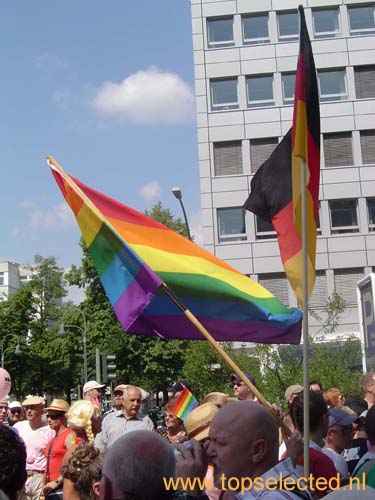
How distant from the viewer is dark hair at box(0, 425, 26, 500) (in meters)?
3.24

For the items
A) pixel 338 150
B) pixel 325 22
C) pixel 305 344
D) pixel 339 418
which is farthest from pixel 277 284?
pixel 305 344

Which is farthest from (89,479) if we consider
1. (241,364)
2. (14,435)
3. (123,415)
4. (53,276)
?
(53,276)

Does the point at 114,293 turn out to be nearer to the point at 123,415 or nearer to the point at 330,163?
the point at 123,415

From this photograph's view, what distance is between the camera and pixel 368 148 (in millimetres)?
35750

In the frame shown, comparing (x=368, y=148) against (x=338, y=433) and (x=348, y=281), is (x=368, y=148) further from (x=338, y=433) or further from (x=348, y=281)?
(x=338, y=433)

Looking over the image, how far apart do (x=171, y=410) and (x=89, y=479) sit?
2516mm

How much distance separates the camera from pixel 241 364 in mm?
19344

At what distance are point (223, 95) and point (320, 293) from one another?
1131cm

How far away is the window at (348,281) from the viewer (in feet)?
113

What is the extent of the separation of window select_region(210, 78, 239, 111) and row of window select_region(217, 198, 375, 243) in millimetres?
→ 5477

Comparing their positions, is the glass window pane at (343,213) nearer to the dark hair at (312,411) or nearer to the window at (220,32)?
the window at (220,32)

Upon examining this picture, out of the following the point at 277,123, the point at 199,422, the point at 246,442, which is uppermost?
the point at 277,123

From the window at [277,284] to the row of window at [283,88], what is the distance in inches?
348

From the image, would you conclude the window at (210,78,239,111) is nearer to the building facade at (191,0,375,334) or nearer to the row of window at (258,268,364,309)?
the building facade at (191,0,375,334)
